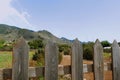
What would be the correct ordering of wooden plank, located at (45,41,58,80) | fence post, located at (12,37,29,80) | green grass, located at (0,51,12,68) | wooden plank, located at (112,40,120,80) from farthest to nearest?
green grass, located at (0,51,12,68), wooden plank, located at (112,40,120,80), wooden plank, located at (45,41,58,80), fence post, located at (12,37,29,80)

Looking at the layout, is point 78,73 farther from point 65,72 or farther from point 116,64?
point 116,64

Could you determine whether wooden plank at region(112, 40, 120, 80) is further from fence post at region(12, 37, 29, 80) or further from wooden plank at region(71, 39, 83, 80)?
fence post at region(12, 37, 29, 80)

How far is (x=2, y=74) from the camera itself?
3.68 metres

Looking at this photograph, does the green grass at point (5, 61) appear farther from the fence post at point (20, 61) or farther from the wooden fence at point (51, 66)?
the fence post at point (20, 61)

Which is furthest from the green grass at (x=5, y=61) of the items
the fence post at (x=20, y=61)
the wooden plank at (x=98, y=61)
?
the fence post at (x=20, y=61)

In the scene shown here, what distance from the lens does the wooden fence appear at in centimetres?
382

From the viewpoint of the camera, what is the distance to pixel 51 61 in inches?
163

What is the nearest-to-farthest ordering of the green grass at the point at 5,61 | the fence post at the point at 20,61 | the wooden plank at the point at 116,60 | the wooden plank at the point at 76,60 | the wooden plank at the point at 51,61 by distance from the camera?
the fence post at the point at 20,61
the wooden plank at the point at 51,61
the wooden plank at the point at 76,60
the wooden plank at the point at 116,60
the green grass at the point at 5,61

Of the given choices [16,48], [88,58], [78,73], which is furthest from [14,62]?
[88,58]

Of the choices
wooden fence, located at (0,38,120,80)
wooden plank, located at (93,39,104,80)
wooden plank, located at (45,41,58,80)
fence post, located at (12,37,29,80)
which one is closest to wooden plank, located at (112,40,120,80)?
wooden fence, located at (0,38,120,80)

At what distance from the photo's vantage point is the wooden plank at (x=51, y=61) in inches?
→ 162

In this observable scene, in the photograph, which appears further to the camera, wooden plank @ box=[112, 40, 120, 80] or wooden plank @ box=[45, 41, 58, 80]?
wooden plank @ box=[112, 40, 120, 80]

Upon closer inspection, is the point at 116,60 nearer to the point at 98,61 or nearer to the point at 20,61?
the point at 98,61

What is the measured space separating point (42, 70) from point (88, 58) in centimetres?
2271
